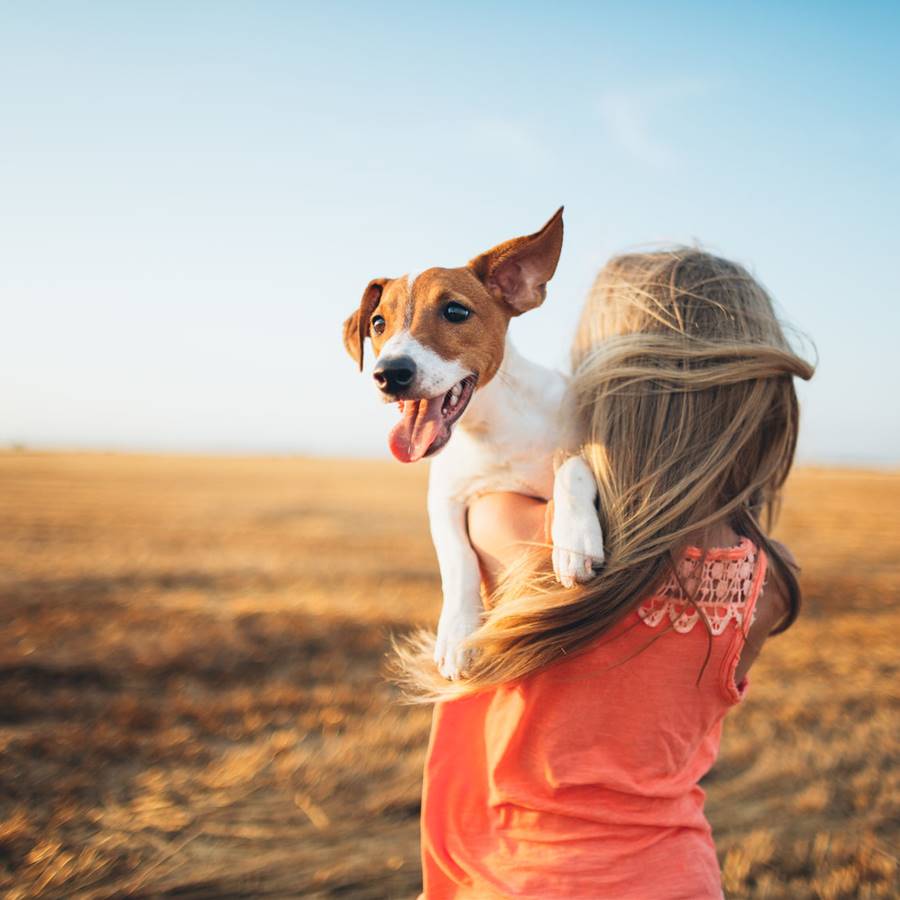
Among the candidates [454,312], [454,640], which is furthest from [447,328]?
[454,640]

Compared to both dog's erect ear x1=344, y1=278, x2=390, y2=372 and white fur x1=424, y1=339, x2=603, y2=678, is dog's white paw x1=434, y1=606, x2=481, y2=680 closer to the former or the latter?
white fur x1=424, y1=339, x2=603, y2=678

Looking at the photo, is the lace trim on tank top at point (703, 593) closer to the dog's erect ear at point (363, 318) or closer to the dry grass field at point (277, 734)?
the dog's erect ear at point (363, 318)

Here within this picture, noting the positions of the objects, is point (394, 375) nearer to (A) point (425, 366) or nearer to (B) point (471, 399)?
(A) point (425, 366)

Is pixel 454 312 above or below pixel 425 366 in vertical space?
above

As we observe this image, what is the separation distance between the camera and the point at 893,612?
7695 mm

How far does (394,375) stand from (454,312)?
0.27m

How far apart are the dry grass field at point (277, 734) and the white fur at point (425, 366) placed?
2309 mm

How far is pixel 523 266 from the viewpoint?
1982 mm

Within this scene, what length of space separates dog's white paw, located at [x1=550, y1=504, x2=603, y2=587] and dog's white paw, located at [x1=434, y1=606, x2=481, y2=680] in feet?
0.98

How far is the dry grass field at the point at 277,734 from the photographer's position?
3293 mm

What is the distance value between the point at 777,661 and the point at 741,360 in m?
4.86

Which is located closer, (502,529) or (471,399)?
(502,529)

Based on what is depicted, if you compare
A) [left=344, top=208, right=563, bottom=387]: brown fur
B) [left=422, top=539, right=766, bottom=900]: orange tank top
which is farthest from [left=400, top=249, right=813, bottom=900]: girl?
[left=344, top=208, right=563, bottom=387]: brown fur

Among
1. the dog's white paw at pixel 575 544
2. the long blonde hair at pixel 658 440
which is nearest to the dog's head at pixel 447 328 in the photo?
the long blonde hair at pixel 658 440
